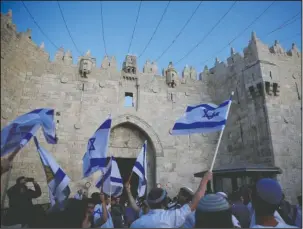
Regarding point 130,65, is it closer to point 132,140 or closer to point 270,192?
point 132,140

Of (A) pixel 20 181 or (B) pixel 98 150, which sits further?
(B) pixel 98 150

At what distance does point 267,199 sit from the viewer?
1833 millimetres

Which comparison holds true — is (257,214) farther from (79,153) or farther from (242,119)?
(242,119)

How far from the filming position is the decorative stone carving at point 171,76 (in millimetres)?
12281

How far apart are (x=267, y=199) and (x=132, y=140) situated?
32.4 ft

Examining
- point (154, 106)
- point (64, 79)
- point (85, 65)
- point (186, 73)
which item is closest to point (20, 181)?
point (64, 79)

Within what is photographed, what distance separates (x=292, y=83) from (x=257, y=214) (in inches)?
446

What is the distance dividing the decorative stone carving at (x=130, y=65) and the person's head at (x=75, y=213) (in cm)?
977

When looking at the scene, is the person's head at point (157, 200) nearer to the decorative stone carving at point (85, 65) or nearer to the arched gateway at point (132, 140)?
the arched gateway at point (132, 140)

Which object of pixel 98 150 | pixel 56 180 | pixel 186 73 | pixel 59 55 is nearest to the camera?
pixel 56 180

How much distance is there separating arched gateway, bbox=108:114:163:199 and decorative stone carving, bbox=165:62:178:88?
8.82 ft

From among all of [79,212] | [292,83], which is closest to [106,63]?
[292,83]

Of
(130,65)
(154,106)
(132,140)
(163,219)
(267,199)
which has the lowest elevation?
(163,219)

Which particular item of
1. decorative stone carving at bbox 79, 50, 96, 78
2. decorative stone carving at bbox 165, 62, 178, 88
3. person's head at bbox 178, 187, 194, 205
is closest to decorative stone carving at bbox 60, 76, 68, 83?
decorative stone carving at bbox 79, 50, 96, 78
